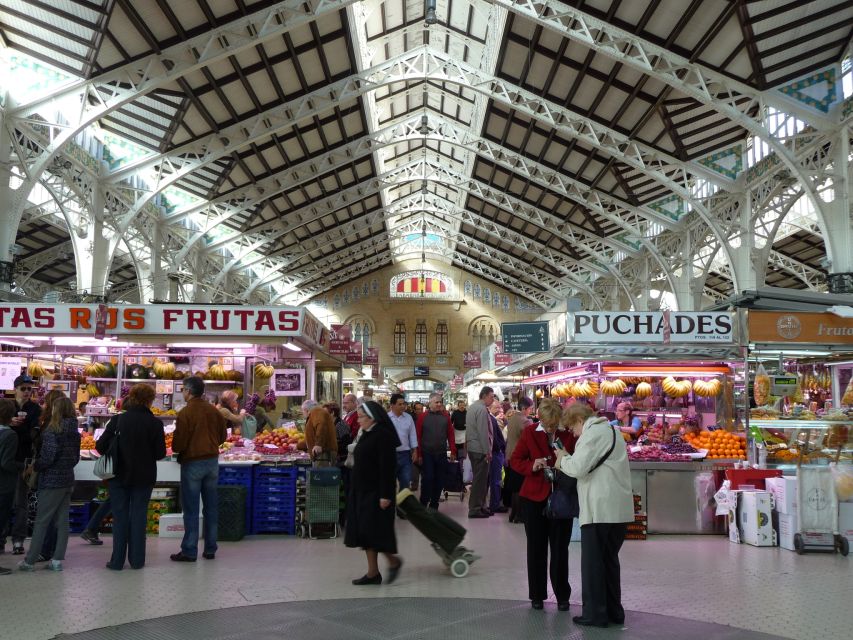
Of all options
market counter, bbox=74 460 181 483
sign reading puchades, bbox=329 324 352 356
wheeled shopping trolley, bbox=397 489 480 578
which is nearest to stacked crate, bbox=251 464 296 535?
market counter, bbox=74 460 181 483

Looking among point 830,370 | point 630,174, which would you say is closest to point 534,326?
point 830,370

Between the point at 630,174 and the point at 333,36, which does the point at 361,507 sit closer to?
the point at 333,36

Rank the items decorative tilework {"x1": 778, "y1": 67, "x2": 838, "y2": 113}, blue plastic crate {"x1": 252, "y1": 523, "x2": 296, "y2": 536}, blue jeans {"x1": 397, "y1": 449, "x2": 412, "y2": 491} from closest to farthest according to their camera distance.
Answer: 1. blue plastic crate {"x1": 252, "y1": 523, "x2": 296, "y2": 536}
2. blue jeans {"x1": 397, "y1": 449, "x2": 412, "y2": 491}
3. decorative tilework {"x1": 778, "y1": 67, "x2": 838, "y2": 113}

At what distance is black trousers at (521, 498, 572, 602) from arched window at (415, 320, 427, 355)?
35.0 metres

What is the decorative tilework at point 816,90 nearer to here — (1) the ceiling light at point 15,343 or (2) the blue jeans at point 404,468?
(2) the blue jeans at point 404,468

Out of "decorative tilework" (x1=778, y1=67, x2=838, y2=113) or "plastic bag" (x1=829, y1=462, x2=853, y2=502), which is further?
"decorative tilework" (x1=778, y1=67, x2=838, y2=113)

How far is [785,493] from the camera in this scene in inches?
289

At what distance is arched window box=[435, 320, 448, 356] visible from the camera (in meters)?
39.8

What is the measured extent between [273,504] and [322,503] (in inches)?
21.1

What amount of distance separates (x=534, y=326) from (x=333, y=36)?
7.38 metres

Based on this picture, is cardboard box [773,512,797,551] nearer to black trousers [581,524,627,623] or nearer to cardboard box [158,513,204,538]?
black trousers [581,524,627,623]

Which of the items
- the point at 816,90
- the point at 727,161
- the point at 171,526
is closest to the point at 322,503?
the point at 171,526

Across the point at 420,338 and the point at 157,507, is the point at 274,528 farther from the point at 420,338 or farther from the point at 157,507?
the point at 420,338

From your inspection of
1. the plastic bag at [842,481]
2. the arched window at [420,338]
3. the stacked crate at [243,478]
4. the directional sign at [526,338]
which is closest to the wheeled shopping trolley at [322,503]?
the stacked crate at [243,478]
